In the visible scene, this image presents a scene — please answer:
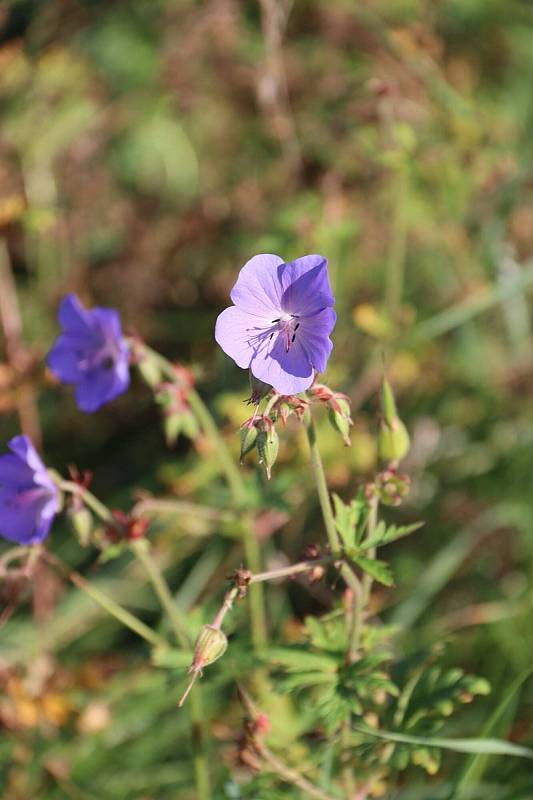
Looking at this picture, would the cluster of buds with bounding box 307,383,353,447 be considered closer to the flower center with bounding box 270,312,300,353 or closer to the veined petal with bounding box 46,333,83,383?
the flower center with bounding box 270,312,300,353

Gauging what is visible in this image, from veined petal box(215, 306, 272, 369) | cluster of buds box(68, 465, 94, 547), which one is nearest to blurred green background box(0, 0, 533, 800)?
cluster of buds box(68, 465, 94, 547)

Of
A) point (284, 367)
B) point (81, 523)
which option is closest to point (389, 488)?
point (284, 367)

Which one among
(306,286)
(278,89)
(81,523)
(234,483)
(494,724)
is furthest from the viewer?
(278,89)

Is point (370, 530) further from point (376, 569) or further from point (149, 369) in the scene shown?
point (149, 369)

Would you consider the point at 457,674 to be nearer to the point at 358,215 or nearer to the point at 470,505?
the point at 470,505

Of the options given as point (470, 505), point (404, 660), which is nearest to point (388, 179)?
point (470, 505)

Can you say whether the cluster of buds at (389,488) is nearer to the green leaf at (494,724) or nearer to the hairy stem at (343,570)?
the hairy stem at (343,570)
